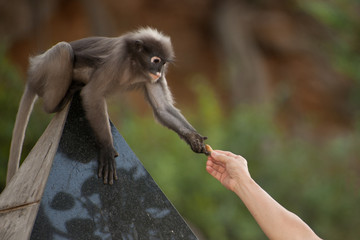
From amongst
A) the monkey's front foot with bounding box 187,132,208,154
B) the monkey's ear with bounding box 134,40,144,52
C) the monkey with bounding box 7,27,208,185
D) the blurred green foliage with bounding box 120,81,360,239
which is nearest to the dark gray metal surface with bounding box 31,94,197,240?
the monkey with bounding box 7,27,208,185

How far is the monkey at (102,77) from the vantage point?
394cm

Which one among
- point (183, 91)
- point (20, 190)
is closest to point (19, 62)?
point (183, 91)

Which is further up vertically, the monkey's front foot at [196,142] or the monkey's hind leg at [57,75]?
the monkey's front foot at [196,142]

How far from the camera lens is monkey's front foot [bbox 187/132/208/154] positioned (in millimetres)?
3869

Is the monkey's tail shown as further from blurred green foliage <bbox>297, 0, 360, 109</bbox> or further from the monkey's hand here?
blurred green foliage <bbox>297, 0, 360, 109</bbox>

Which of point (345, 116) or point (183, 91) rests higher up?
point (345, 116)

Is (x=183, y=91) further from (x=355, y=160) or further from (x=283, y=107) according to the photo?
(x=355, y=160)

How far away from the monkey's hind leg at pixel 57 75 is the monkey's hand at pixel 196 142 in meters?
1.01

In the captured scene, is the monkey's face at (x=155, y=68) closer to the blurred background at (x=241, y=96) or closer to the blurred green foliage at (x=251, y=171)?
the blurred background at (x=241, y=96)

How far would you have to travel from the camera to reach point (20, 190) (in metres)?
3.34

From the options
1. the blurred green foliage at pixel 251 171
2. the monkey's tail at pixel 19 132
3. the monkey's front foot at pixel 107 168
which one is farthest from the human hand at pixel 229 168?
the blurred green foliage at pixel 251 171

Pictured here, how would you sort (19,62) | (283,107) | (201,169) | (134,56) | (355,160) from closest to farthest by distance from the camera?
1. (134,56)
2. (201,169)
3. (355,160)
4. (19,62)
5. (283,107)

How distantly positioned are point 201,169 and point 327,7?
6094mm

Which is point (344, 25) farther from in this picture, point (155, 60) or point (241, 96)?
Result: point (155, 60)
